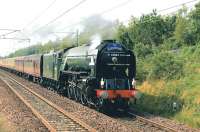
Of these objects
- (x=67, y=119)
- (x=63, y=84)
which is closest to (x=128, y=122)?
(x=67, y=119)

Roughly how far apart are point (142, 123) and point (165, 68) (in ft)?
35.7

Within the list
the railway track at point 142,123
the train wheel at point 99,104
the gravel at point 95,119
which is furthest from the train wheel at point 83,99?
the railway track at point 142,123

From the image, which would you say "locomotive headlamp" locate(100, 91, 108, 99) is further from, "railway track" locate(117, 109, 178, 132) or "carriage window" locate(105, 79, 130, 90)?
"railway track" locate(117, 109, 178, 132)

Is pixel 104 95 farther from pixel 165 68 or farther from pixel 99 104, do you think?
pixel 165 68

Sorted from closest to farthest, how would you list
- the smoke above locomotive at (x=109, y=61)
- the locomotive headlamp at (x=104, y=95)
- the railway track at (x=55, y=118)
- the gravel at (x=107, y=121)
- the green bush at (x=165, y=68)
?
the railway track at (x=55, y=118)
the gravel at (x=107, y=121)
the locomotive headlamp at (x=104, y=95)
the smoke above locomotive at (x=109, y=61)
the green bush at (x=165, y=68)

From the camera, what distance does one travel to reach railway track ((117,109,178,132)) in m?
14.9

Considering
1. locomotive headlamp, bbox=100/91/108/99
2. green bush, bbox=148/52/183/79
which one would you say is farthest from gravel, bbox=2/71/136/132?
green bush, bbox=148/52/183/79

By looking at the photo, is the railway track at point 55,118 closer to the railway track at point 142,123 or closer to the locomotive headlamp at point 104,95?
the locomotive headlamp at point 104,95

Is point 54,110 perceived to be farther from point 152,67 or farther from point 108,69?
point 152,67

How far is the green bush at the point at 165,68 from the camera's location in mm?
26234

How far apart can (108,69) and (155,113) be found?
10.3ft

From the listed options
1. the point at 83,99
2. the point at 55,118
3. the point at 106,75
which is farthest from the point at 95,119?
the point at 83,99

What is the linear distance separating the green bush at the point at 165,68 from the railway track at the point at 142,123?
319 inches

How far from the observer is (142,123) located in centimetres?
1652
